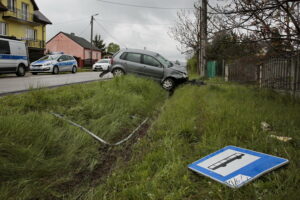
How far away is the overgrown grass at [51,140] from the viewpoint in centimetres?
239

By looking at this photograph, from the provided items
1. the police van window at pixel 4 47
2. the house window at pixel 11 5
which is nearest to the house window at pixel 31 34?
the house window at pixel 11 5

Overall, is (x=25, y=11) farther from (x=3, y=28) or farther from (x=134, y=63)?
(x=134, y=63)

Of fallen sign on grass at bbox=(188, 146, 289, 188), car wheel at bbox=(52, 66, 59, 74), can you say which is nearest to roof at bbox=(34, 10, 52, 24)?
car wheel at bbox=(52, 66, 59, 74)

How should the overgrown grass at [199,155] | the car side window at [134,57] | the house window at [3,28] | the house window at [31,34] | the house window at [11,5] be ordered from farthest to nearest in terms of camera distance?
the house window at [31,34]
the house window at [11,5]
the house window at [3,28]
the car side window at [134,57]
the overgrown grass at [199,155]

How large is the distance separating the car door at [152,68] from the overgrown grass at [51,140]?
559 cm

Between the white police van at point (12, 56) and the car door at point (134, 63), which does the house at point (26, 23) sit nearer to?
the white police van at point (12, 56)

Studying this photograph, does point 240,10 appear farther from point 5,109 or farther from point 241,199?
point 5,109

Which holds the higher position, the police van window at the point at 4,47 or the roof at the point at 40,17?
the roof at the point at 40,17

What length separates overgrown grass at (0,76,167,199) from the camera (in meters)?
2.39

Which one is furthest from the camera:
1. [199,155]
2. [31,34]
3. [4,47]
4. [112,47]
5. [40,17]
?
[112,47]

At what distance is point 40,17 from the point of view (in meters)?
32.7

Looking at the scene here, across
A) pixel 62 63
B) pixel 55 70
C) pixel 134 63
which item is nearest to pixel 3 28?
pixel 62 63

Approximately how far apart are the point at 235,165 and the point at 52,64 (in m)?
17.5

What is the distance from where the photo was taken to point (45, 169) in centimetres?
264
